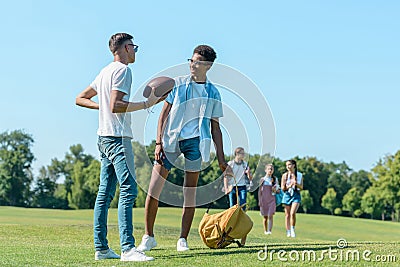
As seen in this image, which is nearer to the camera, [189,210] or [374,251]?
[374,251]

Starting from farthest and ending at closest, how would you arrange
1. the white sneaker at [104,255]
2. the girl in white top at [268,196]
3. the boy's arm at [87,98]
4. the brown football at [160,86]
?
the girl in white top at [268,196] < the brown football at [160,86] < the boy's arm at [87,98] < the white sneaker at [104,255]

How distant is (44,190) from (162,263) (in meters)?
81.6

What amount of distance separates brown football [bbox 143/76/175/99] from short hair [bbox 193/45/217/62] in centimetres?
47

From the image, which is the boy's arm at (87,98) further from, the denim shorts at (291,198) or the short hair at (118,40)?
the denim shorts at (291,198)

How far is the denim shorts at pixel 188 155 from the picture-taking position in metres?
7.30

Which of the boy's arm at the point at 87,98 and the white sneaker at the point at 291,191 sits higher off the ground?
the boy's arm at the point at 87,98

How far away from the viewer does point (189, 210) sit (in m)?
7.70

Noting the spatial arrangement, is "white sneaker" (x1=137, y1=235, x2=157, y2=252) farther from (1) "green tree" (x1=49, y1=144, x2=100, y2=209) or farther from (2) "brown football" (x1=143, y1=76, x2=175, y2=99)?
(1) "green tree" (x1=49, y1=144, x2=100, y2=209)

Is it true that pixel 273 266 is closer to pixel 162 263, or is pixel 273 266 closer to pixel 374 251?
pixel 162 263

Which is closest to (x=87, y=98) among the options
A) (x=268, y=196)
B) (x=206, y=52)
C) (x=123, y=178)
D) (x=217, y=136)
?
(x=123, y=178)

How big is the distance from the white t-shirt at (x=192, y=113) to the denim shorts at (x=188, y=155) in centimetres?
7

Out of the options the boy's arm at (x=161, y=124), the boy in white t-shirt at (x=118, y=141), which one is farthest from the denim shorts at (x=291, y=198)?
the boy in white t-shirt at (x=118, y=141)

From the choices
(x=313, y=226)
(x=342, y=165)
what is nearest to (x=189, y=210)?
(x=313, y=226)

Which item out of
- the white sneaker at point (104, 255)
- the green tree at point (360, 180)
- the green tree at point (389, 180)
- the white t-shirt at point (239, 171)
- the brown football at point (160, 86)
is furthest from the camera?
the green tree at point (360, 180)
